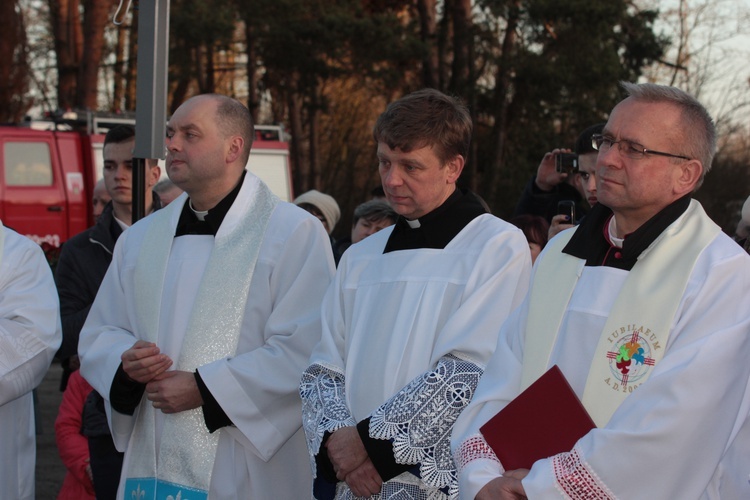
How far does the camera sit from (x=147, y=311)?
4414 millimetres

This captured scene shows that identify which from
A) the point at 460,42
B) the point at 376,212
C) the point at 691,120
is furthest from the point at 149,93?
the point at 460,42

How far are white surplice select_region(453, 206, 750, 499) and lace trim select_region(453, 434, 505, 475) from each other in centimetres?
2

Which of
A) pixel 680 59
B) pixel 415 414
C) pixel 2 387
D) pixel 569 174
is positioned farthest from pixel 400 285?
pixel 680 59

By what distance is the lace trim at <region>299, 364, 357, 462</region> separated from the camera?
3689mm

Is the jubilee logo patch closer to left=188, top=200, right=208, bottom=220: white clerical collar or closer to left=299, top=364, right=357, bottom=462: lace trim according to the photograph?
left=299, top=364, right=357, bottom=462: lace trim

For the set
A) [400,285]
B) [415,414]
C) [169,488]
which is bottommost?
[169,488]

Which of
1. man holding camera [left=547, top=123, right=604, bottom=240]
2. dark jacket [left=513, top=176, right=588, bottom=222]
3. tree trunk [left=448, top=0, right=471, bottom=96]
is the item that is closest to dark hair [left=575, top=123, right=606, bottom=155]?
man holding camera [left=547, top=123, right=604, bottom=240]

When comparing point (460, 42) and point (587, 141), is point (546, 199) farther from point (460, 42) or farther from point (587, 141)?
point (460, 42)

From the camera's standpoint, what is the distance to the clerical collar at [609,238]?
3100 mm

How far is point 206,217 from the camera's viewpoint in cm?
451

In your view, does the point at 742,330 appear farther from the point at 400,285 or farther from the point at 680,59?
the point at 680,59

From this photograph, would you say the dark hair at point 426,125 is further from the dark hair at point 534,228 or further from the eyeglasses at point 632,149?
the dark hair at point 534,228

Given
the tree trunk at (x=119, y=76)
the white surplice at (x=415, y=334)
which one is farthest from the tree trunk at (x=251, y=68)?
the white surplice at (x=415, y=334)

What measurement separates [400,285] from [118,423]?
56.3 inches
